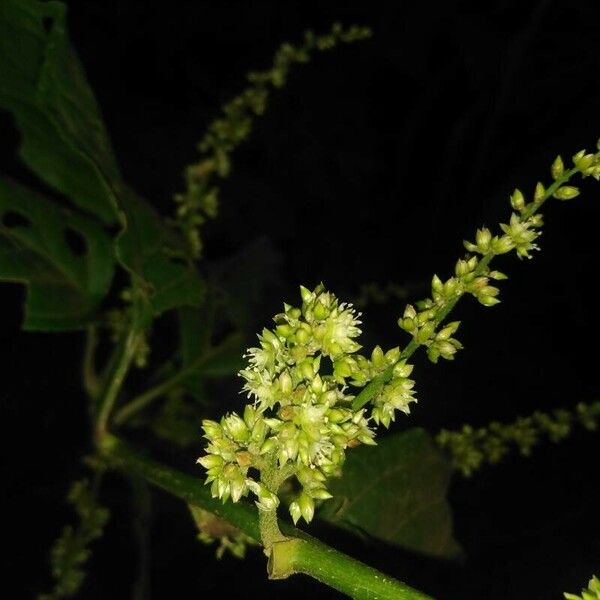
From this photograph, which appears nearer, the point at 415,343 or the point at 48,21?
the point at 415,343

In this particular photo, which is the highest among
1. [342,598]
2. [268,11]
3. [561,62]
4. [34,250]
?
[268,11]

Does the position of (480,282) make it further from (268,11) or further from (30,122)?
(268,11)

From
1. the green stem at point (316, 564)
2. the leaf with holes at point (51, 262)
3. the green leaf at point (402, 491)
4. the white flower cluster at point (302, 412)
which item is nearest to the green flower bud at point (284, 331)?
the white flower cluster at point (302, 412)

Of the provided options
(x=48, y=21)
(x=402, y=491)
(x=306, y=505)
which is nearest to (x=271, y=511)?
(x=306, y=505)

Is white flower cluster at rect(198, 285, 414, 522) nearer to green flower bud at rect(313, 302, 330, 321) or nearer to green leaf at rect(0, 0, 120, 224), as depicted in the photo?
green flower bud at rect(313, 302, 330, 321)

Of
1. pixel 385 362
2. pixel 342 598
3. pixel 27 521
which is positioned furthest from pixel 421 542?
pixel 27 521

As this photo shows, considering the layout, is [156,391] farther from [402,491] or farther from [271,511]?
[271,511]

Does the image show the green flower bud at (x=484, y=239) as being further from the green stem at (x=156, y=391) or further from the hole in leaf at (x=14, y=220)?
the hole in leaf at (x=14, y=220)
